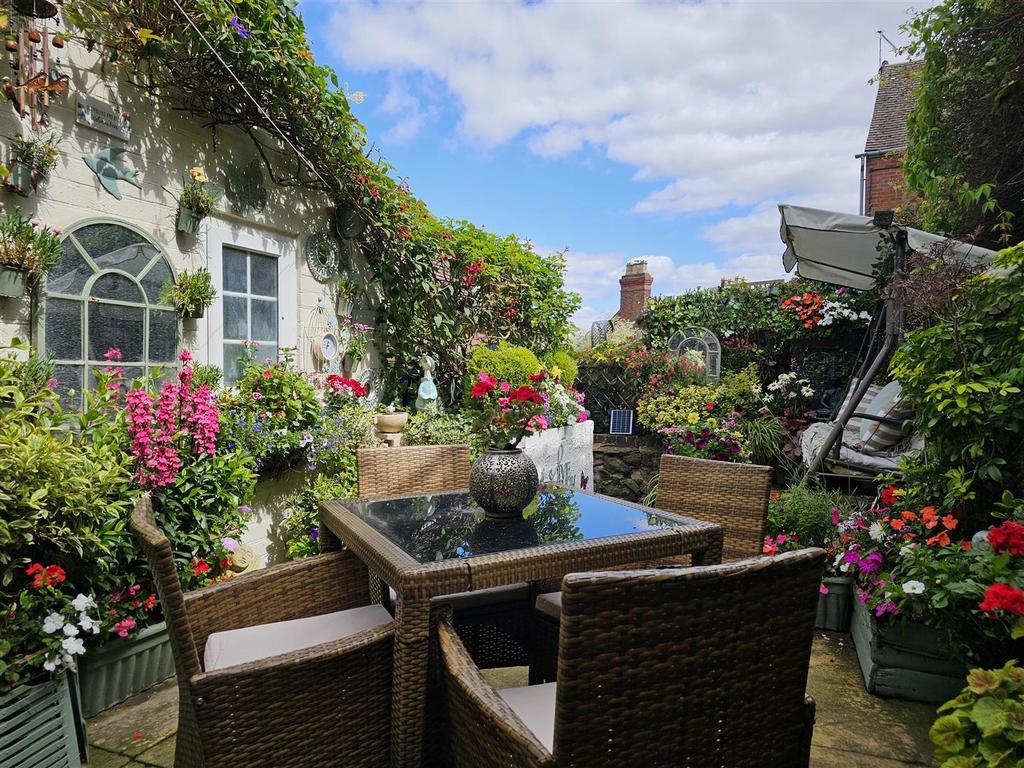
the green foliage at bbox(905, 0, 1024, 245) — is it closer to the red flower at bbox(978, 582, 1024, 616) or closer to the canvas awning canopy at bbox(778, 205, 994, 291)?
the canvas awning canopy at bbox(778, 205, 994, 291)

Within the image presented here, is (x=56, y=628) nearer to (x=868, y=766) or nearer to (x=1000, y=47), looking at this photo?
(x=868, y=766)

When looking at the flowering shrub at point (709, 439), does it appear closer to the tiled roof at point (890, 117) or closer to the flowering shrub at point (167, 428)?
the flowering shrub at point (167, 428)

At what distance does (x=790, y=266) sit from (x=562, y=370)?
2481mm

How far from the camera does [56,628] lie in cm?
184

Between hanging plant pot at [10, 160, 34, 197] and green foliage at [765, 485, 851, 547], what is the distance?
3.89 m

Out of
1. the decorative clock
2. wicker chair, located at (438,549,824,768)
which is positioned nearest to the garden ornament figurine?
the decorative clock

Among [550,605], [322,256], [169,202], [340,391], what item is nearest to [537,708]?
[550,605]

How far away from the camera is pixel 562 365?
6.25 metres

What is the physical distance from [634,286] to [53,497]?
12119 millimetres

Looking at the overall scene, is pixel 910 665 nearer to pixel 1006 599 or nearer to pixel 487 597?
pixel 1006 599

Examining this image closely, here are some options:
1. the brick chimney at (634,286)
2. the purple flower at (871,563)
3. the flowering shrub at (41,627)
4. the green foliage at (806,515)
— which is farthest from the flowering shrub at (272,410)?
the brick chimney at (634,286)

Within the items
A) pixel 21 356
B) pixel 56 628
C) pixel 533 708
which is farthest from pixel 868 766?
pixel 21 356

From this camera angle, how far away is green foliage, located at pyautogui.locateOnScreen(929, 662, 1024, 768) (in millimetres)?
1228

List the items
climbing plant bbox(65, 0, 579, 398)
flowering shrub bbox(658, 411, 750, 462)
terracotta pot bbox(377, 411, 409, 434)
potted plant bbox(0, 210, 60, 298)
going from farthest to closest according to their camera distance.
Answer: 1. flowering shrub bbox(658, 411, 750, 462)
2. terracotta pot bbox(377, 411, 409, 434)
3. climbing plant bbox(65, 0, 579, 398)
4. potted plant bbox(0, 210, 60, 298)
